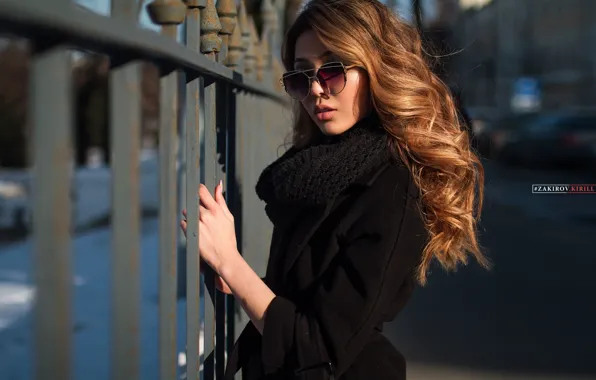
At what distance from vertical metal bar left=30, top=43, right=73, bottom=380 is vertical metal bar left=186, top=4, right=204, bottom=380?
679mm

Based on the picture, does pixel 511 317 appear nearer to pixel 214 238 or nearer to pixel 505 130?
pixel 214 238

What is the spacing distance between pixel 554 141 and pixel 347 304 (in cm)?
1891

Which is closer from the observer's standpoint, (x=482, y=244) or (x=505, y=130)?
(x=482, y=244)

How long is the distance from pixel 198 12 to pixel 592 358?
329 centimetres

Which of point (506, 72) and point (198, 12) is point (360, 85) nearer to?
point (198, 12)

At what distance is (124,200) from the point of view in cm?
107

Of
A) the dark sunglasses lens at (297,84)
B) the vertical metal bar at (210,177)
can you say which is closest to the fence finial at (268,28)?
the dark sunglasses lens at (297,84)

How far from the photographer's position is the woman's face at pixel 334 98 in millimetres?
1895

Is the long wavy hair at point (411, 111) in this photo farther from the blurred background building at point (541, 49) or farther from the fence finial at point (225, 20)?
the blurred background building at point (541, 49)

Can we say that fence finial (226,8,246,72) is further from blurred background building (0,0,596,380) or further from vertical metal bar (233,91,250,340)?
blurred background building (0,0,596,380)

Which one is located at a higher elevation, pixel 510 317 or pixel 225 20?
pixel 225 20

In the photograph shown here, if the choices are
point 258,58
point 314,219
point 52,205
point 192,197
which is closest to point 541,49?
point 258,58

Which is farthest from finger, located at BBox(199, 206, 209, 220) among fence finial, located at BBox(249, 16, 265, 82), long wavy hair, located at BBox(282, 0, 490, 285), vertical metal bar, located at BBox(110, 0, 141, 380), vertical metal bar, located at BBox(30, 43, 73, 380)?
fence finial, located at BBox(249, 16, 265, 82)

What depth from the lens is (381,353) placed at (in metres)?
1.77
